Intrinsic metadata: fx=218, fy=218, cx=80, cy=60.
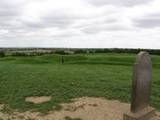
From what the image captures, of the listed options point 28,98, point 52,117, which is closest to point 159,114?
point 52,117

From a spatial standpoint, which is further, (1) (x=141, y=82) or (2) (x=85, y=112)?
(2) (x=85, y=112)

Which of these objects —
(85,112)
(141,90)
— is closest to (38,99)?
(85,112)

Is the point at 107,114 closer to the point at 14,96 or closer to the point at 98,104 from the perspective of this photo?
the point at 98,104

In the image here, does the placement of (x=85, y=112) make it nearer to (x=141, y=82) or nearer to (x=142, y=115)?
(x=142, y=115)

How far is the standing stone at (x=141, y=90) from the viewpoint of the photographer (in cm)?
516

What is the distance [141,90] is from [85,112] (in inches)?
64.2

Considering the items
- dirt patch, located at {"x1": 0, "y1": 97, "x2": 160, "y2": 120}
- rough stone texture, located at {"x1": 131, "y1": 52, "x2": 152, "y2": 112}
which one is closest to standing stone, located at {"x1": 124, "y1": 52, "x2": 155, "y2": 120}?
rough stone texture, located at {"x1": 131, "y1": 52, "x2": 152, "y2": 112}

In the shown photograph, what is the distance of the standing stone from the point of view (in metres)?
5.16

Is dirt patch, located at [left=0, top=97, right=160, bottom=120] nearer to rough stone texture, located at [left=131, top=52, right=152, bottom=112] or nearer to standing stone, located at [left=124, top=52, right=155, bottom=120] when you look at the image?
standing stone, located at [left=124, top=52, right=155, bottom=120]

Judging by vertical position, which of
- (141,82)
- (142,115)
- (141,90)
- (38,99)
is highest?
(141,82)

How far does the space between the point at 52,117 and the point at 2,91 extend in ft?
12.4

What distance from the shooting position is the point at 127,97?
7.57 m

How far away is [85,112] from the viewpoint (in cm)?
593

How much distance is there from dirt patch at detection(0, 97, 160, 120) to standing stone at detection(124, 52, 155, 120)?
0.53m
